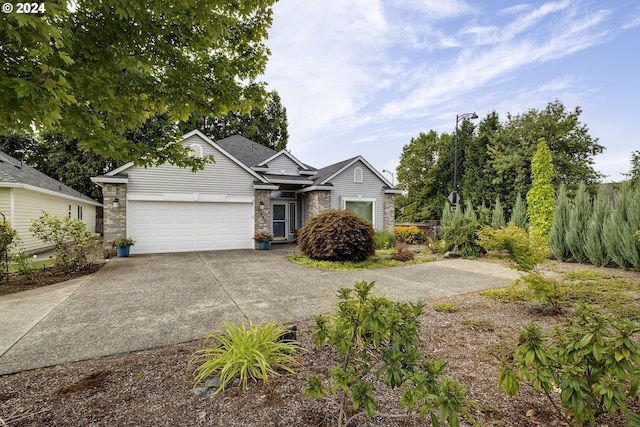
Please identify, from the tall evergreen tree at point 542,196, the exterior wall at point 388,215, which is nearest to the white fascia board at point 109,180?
the exterior wall at point 388,215

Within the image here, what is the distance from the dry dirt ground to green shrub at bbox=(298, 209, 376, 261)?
5.85 meters

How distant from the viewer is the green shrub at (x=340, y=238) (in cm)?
912

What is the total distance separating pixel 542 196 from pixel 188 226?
45.1ft

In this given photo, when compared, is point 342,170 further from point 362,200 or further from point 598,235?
point 598,235

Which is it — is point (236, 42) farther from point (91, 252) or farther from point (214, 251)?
point (214, 251)

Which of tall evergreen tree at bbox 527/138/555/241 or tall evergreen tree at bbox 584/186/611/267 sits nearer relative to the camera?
tall evergreen tree at bbox 584/186/611/267

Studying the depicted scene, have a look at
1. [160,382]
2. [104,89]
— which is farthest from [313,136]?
[160,382]

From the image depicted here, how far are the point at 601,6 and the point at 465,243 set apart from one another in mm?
7343

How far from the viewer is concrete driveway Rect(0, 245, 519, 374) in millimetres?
3436

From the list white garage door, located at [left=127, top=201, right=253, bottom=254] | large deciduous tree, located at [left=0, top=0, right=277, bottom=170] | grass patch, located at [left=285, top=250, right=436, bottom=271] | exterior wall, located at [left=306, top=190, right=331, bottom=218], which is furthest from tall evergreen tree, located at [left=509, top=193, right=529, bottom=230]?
large deciduous tree, located at [left=0, top=0, right=277, bottom=170]

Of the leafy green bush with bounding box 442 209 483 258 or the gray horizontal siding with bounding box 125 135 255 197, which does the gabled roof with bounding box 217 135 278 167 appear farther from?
the leafy green bush with bounding box 442 209 483 258

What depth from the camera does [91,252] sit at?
341 inches

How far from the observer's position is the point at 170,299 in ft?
17.0

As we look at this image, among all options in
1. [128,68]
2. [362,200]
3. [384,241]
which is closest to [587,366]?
[128,68]
